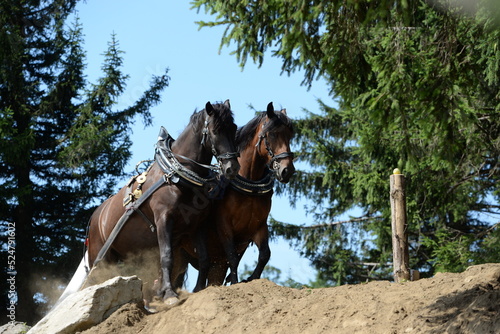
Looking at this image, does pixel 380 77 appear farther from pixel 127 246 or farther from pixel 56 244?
pixel 56 244

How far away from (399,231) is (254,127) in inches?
86.3

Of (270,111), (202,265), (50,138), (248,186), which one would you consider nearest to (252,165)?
(248,186)

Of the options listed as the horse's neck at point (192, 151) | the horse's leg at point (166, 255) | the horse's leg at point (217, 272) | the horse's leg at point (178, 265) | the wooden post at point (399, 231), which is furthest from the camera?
the horse's leg at point (178, 265)

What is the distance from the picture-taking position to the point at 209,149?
9.16 meters

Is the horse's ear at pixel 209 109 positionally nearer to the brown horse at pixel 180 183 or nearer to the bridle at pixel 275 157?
the brown horse at pixel 180 183

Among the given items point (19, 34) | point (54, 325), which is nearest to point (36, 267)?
point (19, 34)

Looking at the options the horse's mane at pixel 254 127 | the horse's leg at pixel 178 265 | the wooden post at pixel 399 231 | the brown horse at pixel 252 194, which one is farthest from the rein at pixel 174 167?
the wooden post at pixel 399 231

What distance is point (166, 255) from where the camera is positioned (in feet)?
29.1

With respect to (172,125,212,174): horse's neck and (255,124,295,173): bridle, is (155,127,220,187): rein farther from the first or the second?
(255,124,295,173): bridle

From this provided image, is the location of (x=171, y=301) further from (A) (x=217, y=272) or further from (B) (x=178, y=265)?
(B) (x=178, y=265)

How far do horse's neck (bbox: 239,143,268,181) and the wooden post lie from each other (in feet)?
5.31

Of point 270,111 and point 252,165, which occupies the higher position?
point 270,111

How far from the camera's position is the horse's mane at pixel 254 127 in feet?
30.6

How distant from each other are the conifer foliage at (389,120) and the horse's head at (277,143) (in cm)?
88
